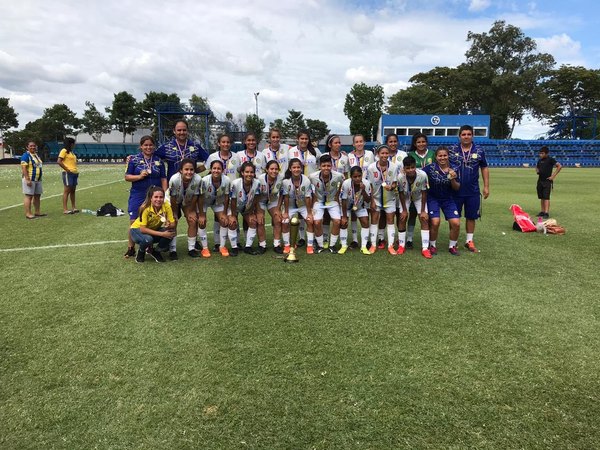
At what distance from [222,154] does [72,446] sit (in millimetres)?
4819

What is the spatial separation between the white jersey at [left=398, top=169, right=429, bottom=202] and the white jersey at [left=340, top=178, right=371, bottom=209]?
52cm

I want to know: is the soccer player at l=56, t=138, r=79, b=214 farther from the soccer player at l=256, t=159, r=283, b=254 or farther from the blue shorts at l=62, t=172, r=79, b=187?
the soccer player at l=256, t=159, r=283, b=254

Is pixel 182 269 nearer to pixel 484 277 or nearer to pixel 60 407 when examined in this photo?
pixel 60 407

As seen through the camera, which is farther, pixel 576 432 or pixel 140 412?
pixel 140 412

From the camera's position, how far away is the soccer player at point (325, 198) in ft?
20.7

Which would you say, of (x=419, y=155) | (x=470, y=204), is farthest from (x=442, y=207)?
(x=419, y=155)

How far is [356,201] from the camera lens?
6523mm

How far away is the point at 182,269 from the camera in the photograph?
18.0ft

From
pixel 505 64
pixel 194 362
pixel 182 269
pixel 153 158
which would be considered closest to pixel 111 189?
pixel 153 158

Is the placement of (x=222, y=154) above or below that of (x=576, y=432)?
above

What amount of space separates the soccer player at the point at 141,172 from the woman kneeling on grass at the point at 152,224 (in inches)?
A: 10.5

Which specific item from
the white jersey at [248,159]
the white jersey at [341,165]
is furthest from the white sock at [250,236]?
the white jersey at [341,165]

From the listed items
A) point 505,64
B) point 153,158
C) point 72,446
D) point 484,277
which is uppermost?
point 505,64

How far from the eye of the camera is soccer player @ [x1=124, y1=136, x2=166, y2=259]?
238 inches
